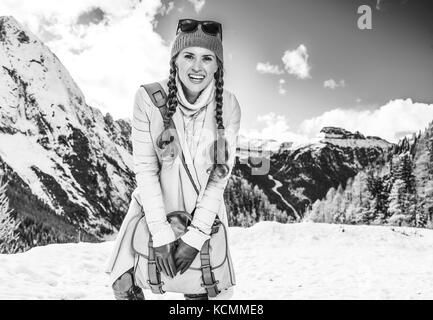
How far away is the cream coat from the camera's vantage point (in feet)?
8.70

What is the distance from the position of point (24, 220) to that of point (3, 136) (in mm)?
136608

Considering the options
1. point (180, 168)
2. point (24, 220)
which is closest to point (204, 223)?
point (180, 168)

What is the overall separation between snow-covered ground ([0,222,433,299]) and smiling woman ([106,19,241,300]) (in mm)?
3759

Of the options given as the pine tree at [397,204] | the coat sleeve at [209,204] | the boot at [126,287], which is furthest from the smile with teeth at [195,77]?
the pine tree at [397,204]

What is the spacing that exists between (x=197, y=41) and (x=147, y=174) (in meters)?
0.93

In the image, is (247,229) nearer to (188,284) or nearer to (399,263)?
(399,263)

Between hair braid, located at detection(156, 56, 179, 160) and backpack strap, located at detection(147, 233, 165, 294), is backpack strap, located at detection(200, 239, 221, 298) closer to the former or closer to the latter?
backpack strap, located at detection(147, 233, 165, 294)

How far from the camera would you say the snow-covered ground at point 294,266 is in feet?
23.5

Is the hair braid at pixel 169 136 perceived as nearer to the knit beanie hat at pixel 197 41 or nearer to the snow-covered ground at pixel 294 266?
the knit beanie hat at pixel 197 41

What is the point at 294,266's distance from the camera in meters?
10.4

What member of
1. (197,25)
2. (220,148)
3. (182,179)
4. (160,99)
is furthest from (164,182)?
(197,25)

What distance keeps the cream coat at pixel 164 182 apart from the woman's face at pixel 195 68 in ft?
0.50

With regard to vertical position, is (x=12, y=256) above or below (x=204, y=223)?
below
